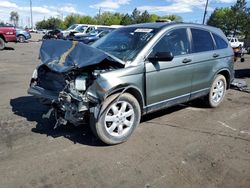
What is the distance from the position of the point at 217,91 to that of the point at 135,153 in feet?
10.5

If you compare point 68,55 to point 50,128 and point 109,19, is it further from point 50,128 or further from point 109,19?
point 109,19

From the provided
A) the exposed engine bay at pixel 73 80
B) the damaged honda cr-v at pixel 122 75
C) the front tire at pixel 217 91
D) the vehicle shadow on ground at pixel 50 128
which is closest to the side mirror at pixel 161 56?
the damaged honda cr-v at pixel 122 75

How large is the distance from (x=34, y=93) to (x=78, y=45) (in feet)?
3.53

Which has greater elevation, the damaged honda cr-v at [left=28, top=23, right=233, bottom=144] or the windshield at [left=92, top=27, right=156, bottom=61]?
the windshield at [left=92, top=27, right=156, bottom=61]

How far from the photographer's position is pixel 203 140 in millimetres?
5020

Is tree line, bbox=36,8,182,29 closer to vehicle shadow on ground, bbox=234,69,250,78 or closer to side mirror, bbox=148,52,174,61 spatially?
vehicle shadow on ground, bbox=234,69,250,78

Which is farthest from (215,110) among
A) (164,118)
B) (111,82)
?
(111,82)

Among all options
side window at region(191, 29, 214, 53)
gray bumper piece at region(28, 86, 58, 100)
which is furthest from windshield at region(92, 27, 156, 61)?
gray bumper piece at region(28, 86, 58, 100)

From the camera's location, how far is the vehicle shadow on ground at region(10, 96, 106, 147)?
4.89 m

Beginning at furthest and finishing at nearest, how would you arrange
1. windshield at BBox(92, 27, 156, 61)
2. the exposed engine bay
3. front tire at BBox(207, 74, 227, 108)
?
front tire at BBox(207, 74, 227, 108) → windshield at BBox(92, 27, 156, 61) → the exposed engine bay

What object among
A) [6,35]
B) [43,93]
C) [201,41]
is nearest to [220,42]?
[201,41]

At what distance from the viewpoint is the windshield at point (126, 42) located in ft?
16.8

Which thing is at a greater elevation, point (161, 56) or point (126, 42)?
point (126, 42)

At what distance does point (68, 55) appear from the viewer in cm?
485
